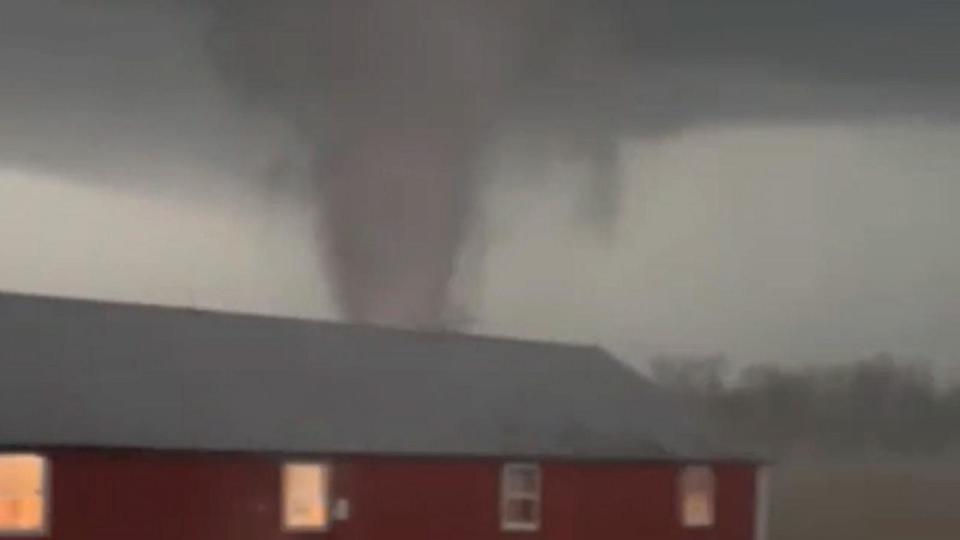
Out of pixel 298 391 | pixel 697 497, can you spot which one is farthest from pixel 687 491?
pixel 298 391

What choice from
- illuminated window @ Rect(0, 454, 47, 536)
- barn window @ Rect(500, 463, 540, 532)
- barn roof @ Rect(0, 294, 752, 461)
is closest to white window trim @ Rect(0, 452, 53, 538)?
illuminated window @ Rect(0, 454, 47, 536)

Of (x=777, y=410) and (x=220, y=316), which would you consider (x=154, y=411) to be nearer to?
(x=220, y=316)

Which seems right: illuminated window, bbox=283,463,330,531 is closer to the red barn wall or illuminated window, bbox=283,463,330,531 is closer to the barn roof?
the red barn wall

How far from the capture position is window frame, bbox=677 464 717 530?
2594cm

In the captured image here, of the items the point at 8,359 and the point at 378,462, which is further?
the point at 378,462

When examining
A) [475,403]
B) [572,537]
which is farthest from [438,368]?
[572,537]

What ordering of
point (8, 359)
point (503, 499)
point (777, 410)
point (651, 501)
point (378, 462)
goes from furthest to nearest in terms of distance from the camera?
point (777, 410) → point (651, 501) → point (503, 499) → point (378, 462) → point (8, 359)

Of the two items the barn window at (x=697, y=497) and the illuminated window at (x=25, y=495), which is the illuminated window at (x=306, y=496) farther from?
the barn window at (x=697, y=497)

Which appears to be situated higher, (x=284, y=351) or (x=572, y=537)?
(x=284, y=351)

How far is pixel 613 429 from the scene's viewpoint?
25.8 metres

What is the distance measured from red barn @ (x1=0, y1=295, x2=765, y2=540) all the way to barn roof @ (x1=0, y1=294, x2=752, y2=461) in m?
0.03

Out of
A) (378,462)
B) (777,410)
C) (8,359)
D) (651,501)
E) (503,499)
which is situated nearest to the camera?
(8,359)

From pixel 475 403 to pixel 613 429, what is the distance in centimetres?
223

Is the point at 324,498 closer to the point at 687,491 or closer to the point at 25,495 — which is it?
the point at 25,495
